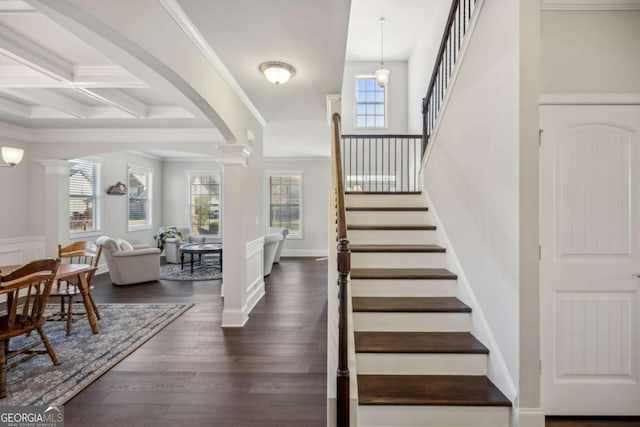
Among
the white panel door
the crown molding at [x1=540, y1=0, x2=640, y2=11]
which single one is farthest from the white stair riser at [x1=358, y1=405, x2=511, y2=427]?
the crown molding at [x1=540, y1=0, x2=640, y2=11]

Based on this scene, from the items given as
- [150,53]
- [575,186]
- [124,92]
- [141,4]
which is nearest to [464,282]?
[575,186]

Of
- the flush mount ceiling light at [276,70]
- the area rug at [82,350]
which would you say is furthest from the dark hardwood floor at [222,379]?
the flush mount ceiling light at [276,70]

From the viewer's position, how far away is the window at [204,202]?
8.79 metres

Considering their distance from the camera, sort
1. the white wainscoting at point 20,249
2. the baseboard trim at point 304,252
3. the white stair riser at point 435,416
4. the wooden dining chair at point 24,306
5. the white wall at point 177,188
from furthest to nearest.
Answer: the white wall at point 177,188
the baseboard trim at point 304,252
the white wainscoting at point 20,249
the wooden dining chair at point 24,306
the white stair riser at point 435,416

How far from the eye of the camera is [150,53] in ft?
6.17

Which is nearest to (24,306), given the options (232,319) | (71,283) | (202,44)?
(71,283)

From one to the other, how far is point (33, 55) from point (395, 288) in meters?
3.55

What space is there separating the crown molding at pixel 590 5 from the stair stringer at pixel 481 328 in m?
1.75

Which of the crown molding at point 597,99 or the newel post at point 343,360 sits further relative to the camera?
the crown molding at point 597,99

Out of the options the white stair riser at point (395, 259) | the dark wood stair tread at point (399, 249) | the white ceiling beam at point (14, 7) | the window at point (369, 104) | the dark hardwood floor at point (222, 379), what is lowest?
the dark hardwood floor at point (222, 379)

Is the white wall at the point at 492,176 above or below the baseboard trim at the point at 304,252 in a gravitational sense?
above

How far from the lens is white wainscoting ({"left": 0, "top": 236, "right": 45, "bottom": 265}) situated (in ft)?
15.5

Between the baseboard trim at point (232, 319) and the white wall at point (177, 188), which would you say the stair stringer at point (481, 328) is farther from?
the white wall at point (177, 188)

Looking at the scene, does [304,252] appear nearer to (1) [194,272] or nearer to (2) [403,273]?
(1) [194,272]
